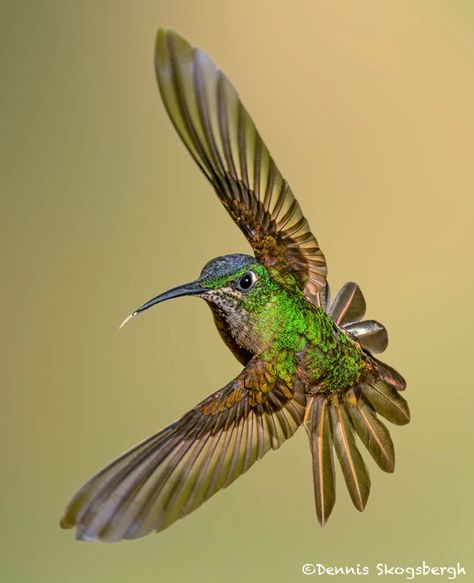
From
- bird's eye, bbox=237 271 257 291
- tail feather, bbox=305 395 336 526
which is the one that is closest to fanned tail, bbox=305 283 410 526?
tail feather, bbox=305 395 336 526

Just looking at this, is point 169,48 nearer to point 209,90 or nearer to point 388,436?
point 209,90

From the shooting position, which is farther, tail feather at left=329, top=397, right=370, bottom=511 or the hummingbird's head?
tail feather at left=329, top=397, right=370, bottom=511

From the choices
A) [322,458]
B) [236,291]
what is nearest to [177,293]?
[236,291]

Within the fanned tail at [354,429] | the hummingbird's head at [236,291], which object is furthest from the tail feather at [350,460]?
the hummingbird's head at [236,291]

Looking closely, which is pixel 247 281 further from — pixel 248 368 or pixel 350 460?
pixel 350 460

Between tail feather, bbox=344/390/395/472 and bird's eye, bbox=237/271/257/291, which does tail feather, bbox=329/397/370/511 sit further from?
bird's eye, bbox=237/271/257/291

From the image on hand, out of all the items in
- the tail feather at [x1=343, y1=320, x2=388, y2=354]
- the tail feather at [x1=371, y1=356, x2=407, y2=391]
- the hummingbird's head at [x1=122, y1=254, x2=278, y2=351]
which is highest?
the hummingbird's head at [x1=122, y1=254, x2=278, y2=351]
